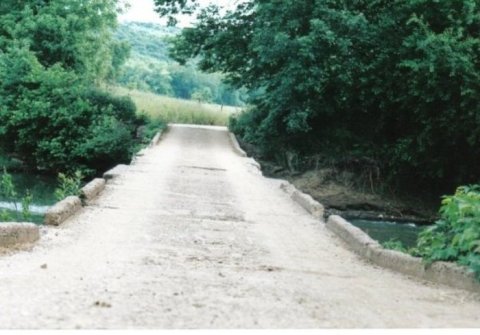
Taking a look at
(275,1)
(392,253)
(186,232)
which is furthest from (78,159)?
(392,253)

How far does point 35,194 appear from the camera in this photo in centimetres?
2066

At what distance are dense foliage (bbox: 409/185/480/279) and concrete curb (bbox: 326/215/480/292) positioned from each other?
11 cm

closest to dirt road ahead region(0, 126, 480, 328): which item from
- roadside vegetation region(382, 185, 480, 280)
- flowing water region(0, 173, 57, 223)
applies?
roadside vegetation region(382, 185, 480, 280)

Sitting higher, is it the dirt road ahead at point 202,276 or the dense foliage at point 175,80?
the dense foliage at point 175,80

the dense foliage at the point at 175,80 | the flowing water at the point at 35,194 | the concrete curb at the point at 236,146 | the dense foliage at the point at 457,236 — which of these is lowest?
the flowing water at the point at 35,194

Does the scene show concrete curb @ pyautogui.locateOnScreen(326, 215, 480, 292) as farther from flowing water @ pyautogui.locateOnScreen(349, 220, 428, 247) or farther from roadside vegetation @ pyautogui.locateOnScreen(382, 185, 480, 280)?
flowing water @ pyautogui.locateOnScreen(349, 220, 428, 247)

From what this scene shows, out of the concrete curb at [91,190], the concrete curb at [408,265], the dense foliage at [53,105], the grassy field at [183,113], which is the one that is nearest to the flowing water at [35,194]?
the dense foliage at [53,105]

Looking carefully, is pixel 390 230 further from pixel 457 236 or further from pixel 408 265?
pixel 457 236

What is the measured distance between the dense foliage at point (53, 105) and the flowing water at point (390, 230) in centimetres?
1066

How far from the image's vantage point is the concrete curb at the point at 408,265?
21.4 feet

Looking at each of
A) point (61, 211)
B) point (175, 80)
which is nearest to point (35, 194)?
point (61, 211)

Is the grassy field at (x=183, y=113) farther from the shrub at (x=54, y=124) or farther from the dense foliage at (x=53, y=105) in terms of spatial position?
the shrub at (x=54, y=124)

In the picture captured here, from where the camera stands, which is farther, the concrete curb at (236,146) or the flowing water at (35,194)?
the concrete curb at (236,146)

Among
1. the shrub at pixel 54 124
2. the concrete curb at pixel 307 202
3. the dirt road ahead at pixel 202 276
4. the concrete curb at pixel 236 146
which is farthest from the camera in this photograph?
the shrub at pixel 54 124
